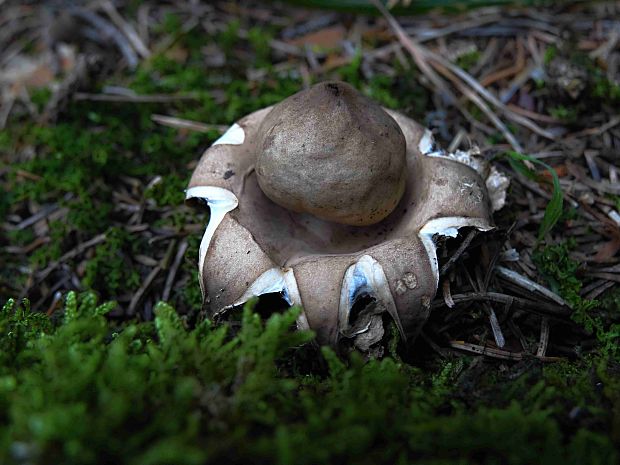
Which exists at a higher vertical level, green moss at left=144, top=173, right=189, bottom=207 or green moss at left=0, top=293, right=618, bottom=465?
green moss at left=0, top=293, right=618, bottom=465

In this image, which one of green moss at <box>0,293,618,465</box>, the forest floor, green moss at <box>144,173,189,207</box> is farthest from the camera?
green moss at <box>144,173,189,207</box>

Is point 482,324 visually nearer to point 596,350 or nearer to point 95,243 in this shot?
point 596,350

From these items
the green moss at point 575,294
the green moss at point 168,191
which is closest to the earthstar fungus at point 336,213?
the green moss at point 575,294

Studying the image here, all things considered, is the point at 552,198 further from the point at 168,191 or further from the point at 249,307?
the point at 168,191

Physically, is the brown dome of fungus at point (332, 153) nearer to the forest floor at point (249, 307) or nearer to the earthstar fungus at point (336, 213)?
the earthstar fungus at point (336, 213)

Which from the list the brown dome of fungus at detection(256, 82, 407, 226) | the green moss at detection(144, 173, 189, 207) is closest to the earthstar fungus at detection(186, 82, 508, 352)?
the brown dome of fungus at detection(256, 82, 407, 226)

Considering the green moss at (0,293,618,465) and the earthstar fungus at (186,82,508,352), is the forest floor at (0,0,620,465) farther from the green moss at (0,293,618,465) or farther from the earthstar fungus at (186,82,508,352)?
the earthstar fungus at (186,82,508,352)
